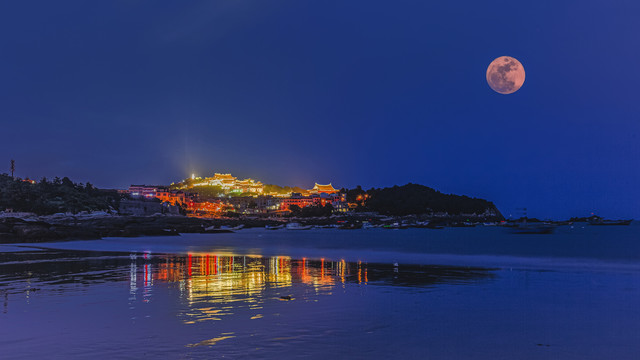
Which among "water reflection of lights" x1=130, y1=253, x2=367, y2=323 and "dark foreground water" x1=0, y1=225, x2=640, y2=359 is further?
"water reflection of lights" x1=130, y1=253, x2=367, y2=323

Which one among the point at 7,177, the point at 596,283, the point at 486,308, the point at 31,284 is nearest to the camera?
the point at 486,308

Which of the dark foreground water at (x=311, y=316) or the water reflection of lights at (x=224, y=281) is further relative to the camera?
the water reflection of lights at (x=224, y=281)

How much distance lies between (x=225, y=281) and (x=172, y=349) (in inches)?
439

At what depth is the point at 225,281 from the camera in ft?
68.9

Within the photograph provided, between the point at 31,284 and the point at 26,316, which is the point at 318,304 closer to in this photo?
the point at 26,316

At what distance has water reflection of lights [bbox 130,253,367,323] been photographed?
1525 centimetres

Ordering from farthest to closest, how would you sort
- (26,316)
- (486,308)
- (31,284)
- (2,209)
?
(2,209) < (31,284) < (486,308) < (26,316)

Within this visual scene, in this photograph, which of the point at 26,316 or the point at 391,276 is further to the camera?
the point at 391,276

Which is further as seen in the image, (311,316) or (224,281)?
(224,281)

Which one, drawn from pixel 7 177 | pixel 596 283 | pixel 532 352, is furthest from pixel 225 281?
pixel 7 177

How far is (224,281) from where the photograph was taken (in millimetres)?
21016

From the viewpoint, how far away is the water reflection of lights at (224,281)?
600 inches

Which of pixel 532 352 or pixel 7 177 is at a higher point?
pixel 7 177

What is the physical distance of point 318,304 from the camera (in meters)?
15.5
